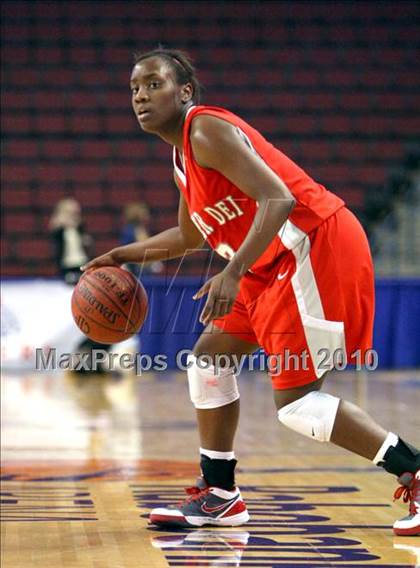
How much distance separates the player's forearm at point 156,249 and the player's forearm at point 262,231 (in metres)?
0.72

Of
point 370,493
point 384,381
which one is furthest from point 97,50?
point 370,493

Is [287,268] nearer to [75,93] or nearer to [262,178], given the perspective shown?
[262,178]

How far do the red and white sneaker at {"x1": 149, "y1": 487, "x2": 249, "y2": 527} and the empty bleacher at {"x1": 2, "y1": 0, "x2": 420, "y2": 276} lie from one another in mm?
8694

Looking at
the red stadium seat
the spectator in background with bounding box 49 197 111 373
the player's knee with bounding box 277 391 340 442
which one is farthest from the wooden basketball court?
the red stadium seat

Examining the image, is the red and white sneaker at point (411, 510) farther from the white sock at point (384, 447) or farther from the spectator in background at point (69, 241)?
the spectator in background at point (69, 241)

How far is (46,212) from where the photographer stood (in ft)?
41.2

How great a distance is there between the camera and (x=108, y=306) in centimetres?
354

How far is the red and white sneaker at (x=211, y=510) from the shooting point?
3535mm

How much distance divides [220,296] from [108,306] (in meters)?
0.63

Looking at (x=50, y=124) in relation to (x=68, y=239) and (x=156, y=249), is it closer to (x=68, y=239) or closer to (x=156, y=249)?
(x=68, y=239)

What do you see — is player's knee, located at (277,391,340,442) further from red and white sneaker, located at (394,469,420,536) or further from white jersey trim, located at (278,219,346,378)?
red and white sneaker, located at (394,469,420,536)

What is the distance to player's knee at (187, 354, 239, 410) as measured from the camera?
11.7 feet

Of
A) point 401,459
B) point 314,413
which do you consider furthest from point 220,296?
point 401,459

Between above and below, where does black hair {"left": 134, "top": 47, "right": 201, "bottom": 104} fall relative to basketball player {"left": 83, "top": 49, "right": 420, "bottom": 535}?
above
